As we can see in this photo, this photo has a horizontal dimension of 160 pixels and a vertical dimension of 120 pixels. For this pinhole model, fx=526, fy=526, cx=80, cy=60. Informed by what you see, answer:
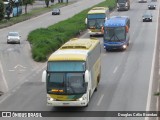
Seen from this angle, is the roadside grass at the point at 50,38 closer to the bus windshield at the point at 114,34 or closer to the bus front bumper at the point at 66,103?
the bus windshield at the point at 114,34

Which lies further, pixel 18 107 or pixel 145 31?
pixel 145 31

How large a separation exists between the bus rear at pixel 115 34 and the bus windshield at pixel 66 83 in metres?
22.8

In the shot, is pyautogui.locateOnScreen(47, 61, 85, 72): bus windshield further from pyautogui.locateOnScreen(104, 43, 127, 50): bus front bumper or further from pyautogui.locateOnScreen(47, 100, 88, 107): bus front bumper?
pyautogui.locateOnScreen(104, 43, 127, 50): bus front bumper

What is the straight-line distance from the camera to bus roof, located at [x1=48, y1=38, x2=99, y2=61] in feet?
89.1

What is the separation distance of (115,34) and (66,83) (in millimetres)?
23590

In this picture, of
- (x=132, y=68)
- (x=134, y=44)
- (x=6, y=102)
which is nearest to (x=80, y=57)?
(x=6, y=102)

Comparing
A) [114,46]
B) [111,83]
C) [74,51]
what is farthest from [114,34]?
[74,51]

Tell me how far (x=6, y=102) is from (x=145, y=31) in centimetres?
3983

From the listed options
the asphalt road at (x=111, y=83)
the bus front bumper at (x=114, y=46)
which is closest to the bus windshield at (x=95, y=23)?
the asphalt road at (x=111, y=83)

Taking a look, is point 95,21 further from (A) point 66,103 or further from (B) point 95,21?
(A) point 66,103

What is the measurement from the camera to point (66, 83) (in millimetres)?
26438

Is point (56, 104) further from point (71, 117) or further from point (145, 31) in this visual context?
point (145, 31)

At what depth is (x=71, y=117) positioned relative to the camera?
25.9 meters

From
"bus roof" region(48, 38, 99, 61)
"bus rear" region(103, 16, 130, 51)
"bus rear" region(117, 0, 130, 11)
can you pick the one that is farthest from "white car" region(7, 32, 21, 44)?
"bus rear" region(117, 0, 130, 11)
